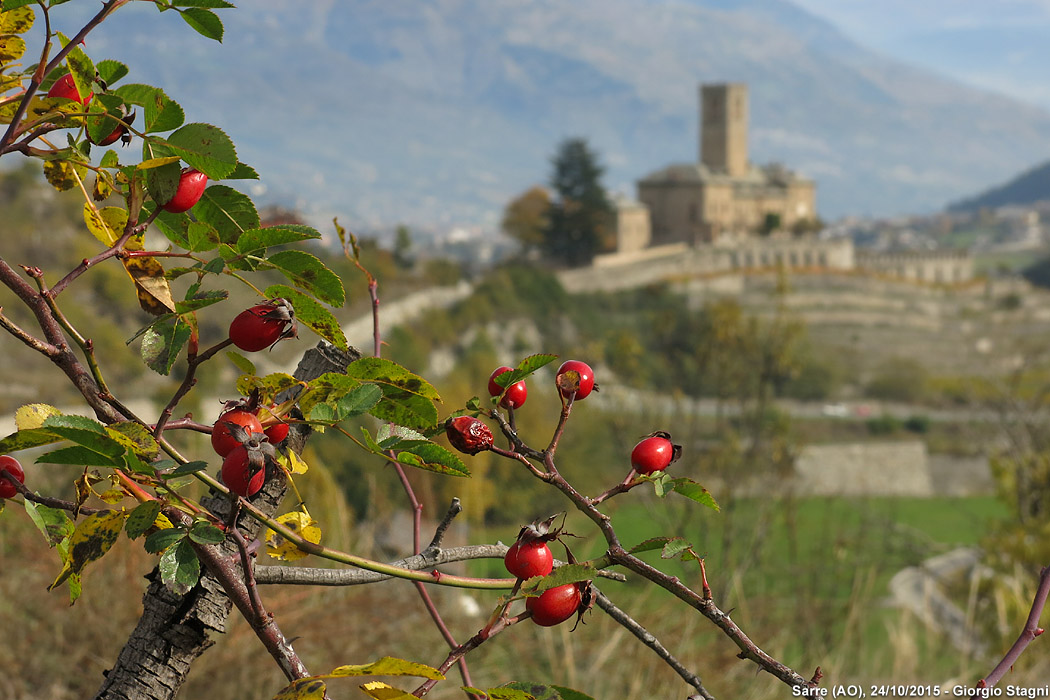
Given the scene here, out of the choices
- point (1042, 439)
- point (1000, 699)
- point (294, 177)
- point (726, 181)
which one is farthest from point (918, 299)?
point (294, 177)

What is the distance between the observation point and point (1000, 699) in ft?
8.97

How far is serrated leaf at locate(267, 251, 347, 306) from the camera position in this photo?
593 millimetres

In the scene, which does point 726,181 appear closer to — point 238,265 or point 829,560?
point 829,560

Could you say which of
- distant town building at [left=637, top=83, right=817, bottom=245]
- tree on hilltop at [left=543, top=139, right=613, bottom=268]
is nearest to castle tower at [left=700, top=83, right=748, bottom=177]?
distant town building at [left=637, top=83, right=817, bottom=245]

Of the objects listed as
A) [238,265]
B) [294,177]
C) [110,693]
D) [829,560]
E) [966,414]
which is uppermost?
[294,177]

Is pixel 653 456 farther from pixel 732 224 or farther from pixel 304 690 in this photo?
pixel 732 224

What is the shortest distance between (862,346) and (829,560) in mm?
31757

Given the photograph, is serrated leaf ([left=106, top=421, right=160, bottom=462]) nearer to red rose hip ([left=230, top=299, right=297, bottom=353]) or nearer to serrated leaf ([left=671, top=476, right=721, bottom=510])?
red rose hip ([left=230, top=299, right=297, bottom=353])

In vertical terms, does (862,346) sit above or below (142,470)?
below

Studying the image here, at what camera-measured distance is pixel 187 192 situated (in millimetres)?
606

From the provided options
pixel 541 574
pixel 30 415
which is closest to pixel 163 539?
pixel 30 415

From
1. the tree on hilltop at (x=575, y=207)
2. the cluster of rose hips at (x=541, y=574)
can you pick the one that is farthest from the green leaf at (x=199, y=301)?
the tree on hilltop at (x=575, y=207)

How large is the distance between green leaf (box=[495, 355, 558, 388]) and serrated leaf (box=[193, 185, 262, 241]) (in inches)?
8.0

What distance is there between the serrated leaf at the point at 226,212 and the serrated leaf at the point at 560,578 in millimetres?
313
